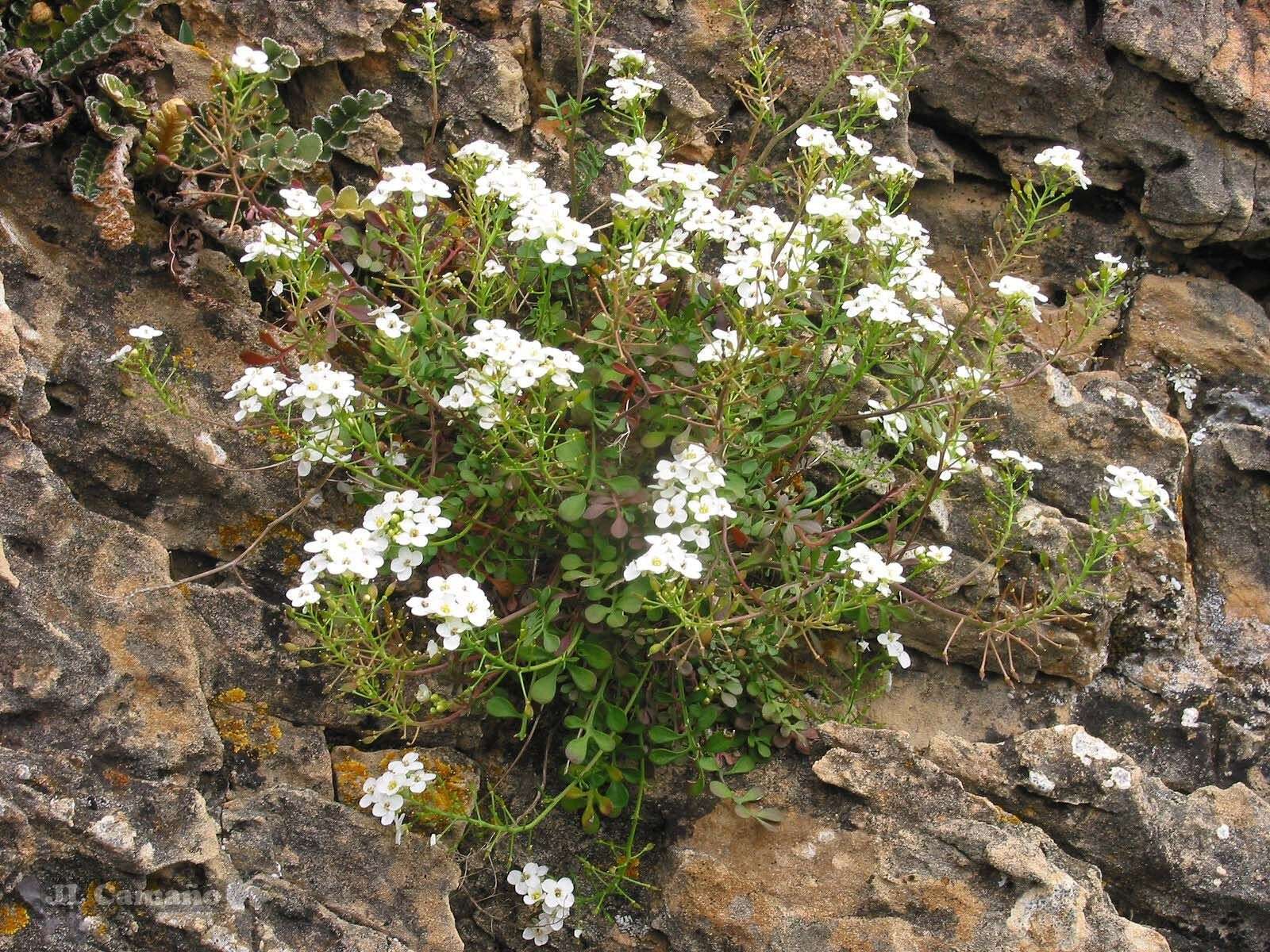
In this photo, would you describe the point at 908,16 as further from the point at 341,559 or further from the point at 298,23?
the point at 341,559

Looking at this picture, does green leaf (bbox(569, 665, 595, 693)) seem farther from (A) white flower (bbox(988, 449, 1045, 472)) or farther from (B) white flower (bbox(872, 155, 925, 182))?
(B) white flower (bbox(872, 155, 925, 182))

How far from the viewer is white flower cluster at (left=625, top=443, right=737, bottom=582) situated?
3.13 metres

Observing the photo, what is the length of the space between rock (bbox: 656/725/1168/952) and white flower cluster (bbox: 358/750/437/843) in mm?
889

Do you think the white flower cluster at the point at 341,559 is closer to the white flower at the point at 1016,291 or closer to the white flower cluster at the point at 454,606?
the white flower cluster at the point at 454,606

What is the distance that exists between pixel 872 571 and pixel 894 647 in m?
0.66

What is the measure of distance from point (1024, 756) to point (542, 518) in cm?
175

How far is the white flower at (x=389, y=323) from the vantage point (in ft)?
A: 10.5

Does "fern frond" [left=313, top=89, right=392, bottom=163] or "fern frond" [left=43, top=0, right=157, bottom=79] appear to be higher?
"fern frond" [left=43, top=0, right=157, bottom=79]

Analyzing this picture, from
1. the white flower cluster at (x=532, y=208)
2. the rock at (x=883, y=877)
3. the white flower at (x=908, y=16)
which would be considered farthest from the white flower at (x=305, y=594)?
the white flower at (x=908, y=16)

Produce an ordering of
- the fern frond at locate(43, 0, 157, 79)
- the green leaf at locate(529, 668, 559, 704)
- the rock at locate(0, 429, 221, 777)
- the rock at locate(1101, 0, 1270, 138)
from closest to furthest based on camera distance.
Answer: the rock at locate(0, 429, 221, 777), the green leaf at locate(529, 668, 559, 704), the fern frond at locate(43, 0, 157, 79), the rock at locate(1101, 0, 1270, 138)

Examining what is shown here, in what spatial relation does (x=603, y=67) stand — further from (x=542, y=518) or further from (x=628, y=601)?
(x=628, y=601)

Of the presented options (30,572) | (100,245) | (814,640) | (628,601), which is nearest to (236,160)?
(100,245)

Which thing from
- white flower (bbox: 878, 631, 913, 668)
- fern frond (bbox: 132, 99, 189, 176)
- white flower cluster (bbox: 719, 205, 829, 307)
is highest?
white flower cluster (bbox: 719, 205, 829, 307)

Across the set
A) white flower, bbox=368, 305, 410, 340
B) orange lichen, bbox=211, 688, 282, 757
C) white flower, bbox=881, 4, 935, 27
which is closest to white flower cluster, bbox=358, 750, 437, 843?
orange lichen, bbox=211, 688, 282, 757
